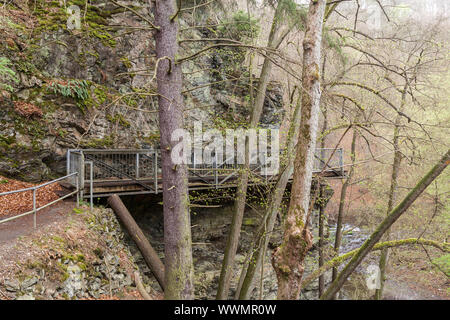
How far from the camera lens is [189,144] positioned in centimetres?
902

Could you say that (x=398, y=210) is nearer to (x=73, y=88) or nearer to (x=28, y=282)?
(x=28, y=282)

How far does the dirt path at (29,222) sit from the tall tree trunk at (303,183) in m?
4.41

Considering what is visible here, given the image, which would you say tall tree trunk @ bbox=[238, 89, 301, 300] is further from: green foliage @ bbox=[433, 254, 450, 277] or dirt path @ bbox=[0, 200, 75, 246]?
green foliage @ bbox=[433, 254, 450, 277]

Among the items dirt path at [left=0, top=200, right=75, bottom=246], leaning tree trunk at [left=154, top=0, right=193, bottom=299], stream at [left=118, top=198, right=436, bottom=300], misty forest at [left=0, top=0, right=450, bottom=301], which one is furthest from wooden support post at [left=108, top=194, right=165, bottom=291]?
stream at [left=118, top=198, right=436, bottom=300]

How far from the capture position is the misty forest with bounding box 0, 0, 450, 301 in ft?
14.7

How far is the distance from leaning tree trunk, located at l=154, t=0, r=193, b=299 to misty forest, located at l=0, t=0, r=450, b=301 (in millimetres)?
25

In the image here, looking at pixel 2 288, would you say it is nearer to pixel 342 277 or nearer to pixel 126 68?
pixel 342 277

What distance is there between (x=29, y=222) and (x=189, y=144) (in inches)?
184

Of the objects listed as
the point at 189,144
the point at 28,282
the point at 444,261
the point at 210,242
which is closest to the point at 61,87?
the point at 189,144

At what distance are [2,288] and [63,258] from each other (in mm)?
1166

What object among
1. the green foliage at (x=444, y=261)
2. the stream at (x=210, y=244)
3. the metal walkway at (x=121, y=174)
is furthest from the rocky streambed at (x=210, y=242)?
the green foliage at (x=444, y=261)
